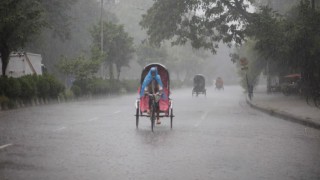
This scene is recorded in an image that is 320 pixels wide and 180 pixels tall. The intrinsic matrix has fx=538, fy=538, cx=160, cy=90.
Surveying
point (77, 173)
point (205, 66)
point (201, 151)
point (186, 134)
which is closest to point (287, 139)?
point (186, 134)

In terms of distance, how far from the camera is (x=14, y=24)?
2833 centimetres

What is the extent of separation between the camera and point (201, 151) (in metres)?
10.9

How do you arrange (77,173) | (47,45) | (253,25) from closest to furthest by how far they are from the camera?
(77,173), (253,25), (47,45)

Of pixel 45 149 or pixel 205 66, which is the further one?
pixel 205 66

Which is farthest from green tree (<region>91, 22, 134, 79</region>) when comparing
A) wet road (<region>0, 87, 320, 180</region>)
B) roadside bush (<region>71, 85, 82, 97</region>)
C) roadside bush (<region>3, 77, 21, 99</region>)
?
wet road (<region>0, 87, 320, 180</region>)

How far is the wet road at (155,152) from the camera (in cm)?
826

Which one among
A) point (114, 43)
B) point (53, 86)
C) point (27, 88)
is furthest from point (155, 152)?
point (114, 43)

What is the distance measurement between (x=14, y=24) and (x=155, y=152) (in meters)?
19.8

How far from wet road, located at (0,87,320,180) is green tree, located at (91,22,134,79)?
37.8 metres

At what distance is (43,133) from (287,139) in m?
6.22

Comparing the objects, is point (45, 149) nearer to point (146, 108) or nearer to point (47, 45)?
point (146, 108)

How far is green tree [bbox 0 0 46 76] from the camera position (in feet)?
90.7

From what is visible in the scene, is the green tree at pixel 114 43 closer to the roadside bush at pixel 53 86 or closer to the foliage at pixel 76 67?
the foliage at pixel 76 67

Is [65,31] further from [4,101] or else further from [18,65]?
[4,101]
